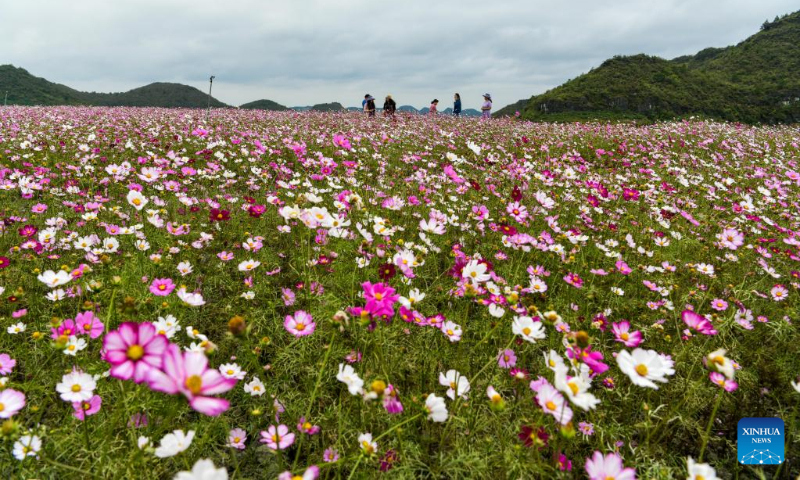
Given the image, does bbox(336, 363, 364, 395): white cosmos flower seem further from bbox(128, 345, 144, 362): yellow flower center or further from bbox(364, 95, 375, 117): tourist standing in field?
bbox(364, 95, 375, 117): tourist standing in field

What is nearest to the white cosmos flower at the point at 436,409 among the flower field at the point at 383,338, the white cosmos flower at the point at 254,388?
the flower field at the point at 383,338

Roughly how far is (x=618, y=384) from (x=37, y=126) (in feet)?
36.3

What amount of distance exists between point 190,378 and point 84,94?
85340 millimetres

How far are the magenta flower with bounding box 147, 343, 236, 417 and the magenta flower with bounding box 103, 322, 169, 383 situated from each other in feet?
0.27

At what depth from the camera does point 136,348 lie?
83cm

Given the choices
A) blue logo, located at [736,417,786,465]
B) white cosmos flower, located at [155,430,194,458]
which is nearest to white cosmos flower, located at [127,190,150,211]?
white cosmos flower, located at [155,430,194,458]

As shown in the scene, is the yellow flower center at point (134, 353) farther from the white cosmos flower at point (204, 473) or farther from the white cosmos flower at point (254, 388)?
the white cosmos flower at point (254, 388)

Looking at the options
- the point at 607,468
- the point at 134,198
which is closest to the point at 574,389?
the point at 607,468

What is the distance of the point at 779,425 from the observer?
5.70 feet

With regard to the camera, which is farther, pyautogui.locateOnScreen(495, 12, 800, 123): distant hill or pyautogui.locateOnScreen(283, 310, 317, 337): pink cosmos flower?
pyautogui.locateOnScreen(495, 12, 800, 123): distant hill

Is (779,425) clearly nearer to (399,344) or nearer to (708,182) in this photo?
(399,344)

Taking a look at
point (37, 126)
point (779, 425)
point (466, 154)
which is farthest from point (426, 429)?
point (37, 126)

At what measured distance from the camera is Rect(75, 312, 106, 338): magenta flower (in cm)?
158

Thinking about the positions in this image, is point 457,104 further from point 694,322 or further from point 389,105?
point 694,322
